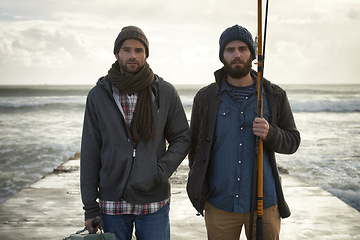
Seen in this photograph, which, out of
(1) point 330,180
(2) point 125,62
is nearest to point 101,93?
(2) point 125,62

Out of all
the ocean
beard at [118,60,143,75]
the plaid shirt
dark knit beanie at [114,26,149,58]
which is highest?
dark knit beanie at [114,26,149,58]

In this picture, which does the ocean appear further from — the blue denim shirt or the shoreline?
the blue denim shirt

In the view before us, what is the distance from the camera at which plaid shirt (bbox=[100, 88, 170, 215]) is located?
2.50 m

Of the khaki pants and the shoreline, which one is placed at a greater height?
the khaki pants

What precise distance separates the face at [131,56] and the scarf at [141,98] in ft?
0.12

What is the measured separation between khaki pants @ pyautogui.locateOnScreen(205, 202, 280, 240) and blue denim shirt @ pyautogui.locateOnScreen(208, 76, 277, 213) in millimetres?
49

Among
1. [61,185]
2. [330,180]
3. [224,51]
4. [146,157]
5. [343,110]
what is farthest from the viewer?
[343,110]

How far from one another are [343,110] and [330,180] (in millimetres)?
20776

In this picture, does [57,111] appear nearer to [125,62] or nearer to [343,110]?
[343,110]

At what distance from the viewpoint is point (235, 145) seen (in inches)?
102

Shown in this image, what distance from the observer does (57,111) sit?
2542 cm

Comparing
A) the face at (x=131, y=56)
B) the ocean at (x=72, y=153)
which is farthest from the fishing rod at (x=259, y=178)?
the ocean at (x=72, y=153)

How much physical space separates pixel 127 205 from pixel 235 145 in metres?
0.73

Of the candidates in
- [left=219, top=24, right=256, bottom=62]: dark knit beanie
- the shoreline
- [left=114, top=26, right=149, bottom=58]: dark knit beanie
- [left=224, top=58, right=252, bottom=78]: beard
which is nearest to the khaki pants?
[left=224, top=58, right=252, bottom=78]: beard
